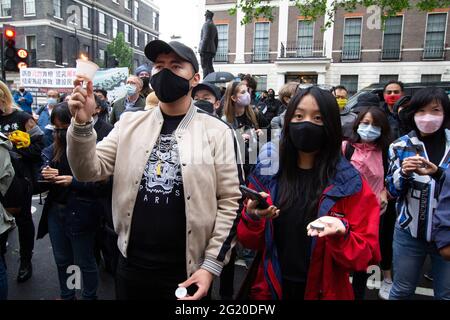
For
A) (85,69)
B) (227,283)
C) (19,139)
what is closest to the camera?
(85,69)

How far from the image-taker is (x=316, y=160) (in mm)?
1993

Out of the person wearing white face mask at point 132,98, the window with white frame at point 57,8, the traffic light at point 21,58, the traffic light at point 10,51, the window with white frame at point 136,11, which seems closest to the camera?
the person wearing white face mask at point 132,98

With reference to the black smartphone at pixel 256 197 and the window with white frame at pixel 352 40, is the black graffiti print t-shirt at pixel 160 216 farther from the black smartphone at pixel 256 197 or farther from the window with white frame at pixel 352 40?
the window with white frame at pixel 352 40

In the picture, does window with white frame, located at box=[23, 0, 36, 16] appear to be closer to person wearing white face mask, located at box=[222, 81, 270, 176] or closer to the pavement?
the pavement

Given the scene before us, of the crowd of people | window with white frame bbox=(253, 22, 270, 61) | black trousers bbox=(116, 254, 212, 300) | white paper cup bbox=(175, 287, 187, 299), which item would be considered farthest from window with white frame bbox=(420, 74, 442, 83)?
white paper cup bbox=(175, 287, 187, 299)

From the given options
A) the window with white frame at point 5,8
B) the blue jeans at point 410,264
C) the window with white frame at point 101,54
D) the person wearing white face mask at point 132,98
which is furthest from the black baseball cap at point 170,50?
the window with white frame at point 101,54

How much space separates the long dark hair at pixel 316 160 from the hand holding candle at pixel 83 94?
1077mm

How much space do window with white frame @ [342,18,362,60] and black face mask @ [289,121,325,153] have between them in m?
26.3

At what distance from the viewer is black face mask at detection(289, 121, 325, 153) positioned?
1.88 m

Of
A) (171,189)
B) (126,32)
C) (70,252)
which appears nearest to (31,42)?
(126,32)

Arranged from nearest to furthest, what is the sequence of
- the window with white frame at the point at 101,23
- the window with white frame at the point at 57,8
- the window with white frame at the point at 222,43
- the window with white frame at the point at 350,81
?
the window with white frame at the point at 350,81
the window with white frame at the point at 222,43
the window with white frame at the point at 57,8
the window with white frame at the point at 101,23

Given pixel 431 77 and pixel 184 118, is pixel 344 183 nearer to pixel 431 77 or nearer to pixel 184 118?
pixel 184 118

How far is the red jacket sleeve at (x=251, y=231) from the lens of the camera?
187cm

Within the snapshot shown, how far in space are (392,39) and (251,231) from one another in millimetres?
27580
